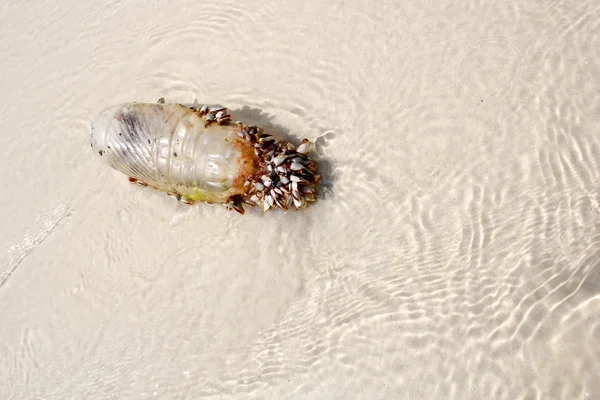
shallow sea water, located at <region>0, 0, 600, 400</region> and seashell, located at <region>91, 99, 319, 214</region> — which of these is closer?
shallow sea water, located at <region>0, 0, 600, 400</region>

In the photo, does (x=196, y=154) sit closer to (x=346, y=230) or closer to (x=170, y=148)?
(x=170, y=148)

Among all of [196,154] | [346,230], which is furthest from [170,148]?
[346,230]

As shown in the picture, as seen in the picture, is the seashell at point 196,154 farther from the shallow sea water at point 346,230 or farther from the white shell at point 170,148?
the shallow sea water at point 346,230

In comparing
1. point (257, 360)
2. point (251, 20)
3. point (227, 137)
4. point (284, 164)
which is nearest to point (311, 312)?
point (257, 360)

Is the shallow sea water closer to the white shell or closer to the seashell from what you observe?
the seashell

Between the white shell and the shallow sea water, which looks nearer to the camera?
the shallow sea water

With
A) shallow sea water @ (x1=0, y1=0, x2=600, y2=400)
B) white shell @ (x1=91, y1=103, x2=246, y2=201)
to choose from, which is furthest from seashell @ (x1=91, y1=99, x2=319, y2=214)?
shallow sea water @ (x1=0, y1=0, x2=600, y2=400)
